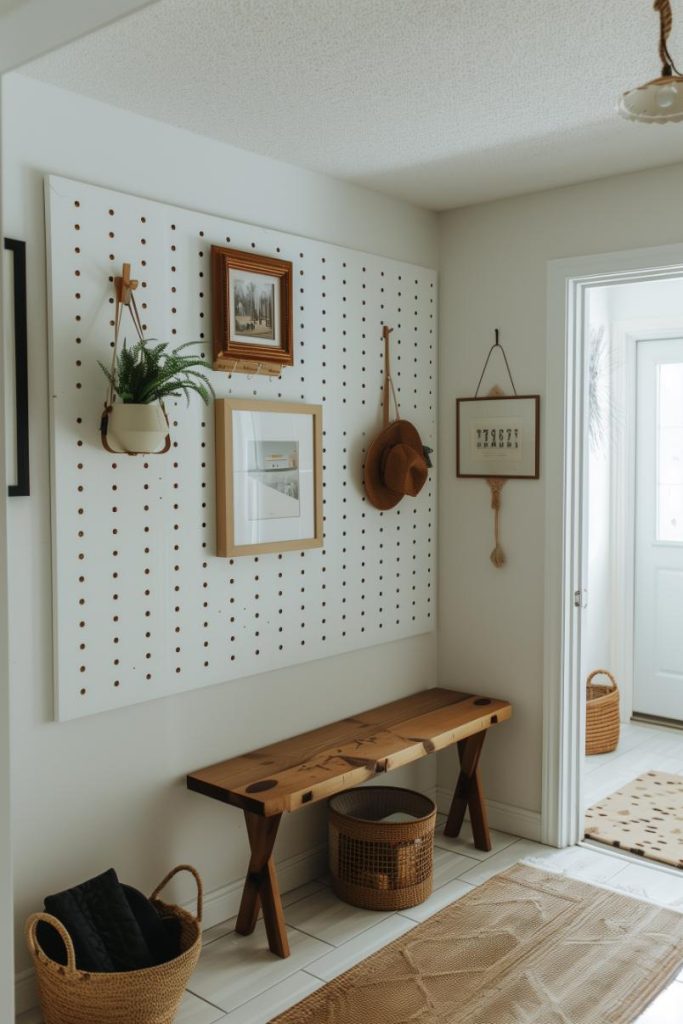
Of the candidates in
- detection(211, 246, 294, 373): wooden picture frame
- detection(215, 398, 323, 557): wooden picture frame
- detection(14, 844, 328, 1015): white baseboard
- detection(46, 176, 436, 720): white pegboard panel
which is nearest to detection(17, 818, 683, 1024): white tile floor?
detection(14, 844, 328, 1015): white baseboard

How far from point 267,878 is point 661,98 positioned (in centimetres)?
226

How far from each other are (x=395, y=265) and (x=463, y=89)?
3.56 ft

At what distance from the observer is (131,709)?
2654 millimetres

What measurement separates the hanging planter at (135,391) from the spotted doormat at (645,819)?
7.55ft

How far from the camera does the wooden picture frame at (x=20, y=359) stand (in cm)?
230

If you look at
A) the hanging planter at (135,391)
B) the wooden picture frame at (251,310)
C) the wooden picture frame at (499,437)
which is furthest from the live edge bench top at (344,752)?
the wooden picture frame at (251,310)

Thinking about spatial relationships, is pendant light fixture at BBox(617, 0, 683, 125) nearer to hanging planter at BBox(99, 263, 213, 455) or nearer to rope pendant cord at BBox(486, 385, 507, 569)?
hanging planter at BBox(99, 263, 213, 455)

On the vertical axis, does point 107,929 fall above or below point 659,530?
below

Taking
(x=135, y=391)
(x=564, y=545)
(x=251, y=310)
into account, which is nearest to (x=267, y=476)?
(x=251, y=310)

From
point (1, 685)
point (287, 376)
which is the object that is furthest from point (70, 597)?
point (287, 376)

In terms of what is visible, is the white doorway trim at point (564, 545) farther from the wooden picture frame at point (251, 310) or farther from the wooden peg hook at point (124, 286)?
the wooden peg hook at point (124, 286)

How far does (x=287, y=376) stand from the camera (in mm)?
3078

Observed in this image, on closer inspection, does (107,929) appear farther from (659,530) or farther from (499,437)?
(659,530)

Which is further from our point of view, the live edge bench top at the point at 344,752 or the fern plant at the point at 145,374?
the live edge bench top at the point at 344,752
